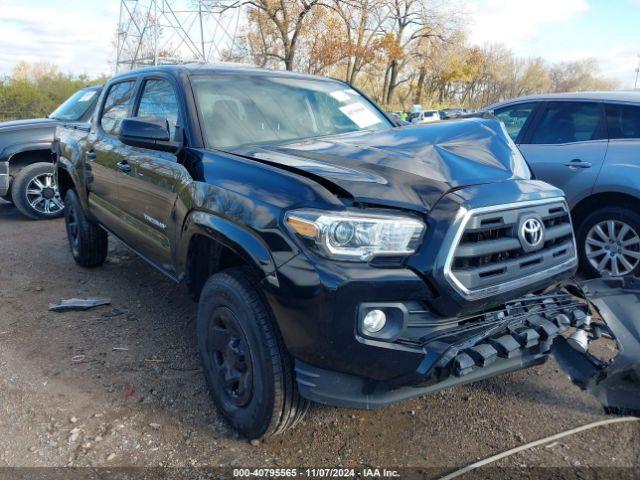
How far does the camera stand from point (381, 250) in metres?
2.22

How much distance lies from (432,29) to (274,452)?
3849cm

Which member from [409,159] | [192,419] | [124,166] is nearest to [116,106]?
[124,166]

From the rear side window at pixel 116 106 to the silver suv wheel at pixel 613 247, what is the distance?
4155 millimetres

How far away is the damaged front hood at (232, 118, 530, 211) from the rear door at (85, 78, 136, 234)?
1.65m

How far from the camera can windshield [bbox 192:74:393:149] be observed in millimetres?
3361

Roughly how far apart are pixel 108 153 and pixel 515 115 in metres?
4.00

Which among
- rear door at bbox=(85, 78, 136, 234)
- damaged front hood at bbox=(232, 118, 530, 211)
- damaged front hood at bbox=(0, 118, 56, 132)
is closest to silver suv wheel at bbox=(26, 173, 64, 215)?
damaged front hood at bbox=(0, 118, 56, 132)

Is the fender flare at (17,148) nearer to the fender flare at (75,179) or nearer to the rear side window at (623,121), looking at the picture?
the fender flare at (75,179)

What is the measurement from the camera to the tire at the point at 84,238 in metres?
5.43

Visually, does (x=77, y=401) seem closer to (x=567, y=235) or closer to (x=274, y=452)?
(x=274, y=452)

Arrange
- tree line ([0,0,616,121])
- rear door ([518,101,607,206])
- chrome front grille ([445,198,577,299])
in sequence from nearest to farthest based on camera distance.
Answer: chrome front grille ([445,198,577,299]), rear door ([518,101,607,206]), tree line ([0,0,616,121])

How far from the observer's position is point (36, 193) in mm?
8055

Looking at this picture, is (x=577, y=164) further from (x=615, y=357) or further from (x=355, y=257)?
(x=355, y=257)

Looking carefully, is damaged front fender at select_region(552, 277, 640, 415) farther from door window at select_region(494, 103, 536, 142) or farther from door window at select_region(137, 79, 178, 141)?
door window at select_region(494, 103, 536, 142)
